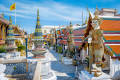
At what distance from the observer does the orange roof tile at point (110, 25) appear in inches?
408

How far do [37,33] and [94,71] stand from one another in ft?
13.1

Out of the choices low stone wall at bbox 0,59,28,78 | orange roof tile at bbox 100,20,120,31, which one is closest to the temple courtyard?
low stone wall at bbox 0,59,28,78

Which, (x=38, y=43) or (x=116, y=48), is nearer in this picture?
(x=38, y=43)

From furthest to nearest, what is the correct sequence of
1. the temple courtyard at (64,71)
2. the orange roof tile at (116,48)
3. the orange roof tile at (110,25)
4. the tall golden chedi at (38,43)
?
the orange roof tile at (110,25) → the temple courtyard at (64,71) → the orange roof tile at (116,48) → the tall golden chedi at (38,43)

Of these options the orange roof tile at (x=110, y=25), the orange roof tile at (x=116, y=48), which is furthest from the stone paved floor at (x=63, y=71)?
the orange roof tile at (x=110, y=25)

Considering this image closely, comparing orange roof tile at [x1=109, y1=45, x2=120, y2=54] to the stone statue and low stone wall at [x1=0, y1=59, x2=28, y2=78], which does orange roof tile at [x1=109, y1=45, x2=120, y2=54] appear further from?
low stone wall at [x1=0, y1=59, x2=28, y2=78]

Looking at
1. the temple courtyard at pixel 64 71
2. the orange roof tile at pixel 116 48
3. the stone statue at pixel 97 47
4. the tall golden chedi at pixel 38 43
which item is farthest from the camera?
the temple courtyard at pixel 64 71

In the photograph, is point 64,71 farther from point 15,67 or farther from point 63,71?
point 15,67

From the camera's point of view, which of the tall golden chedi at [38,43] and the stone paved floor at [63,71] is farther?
the stone paved floor at [63,71]

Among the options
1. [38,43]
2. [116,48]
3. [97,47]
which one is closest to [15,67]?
[38,43]

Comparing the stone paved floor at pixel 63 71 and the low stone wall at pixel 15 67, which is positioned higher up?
the low stone wall at pixel 15 67

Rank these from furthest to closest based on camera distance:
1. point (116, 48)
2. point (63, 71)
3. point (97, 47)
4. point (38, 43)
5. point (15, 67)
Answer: point (63, 71), point (116, 48), point (38, 43), point (15, 67), point (97, 47)

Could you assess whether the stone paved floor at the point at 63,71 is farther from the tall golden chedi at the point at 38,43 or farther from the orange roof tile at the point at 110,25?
the orange roof tile at the point at 110,25

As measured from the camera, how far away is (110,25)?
1067 centimetres
